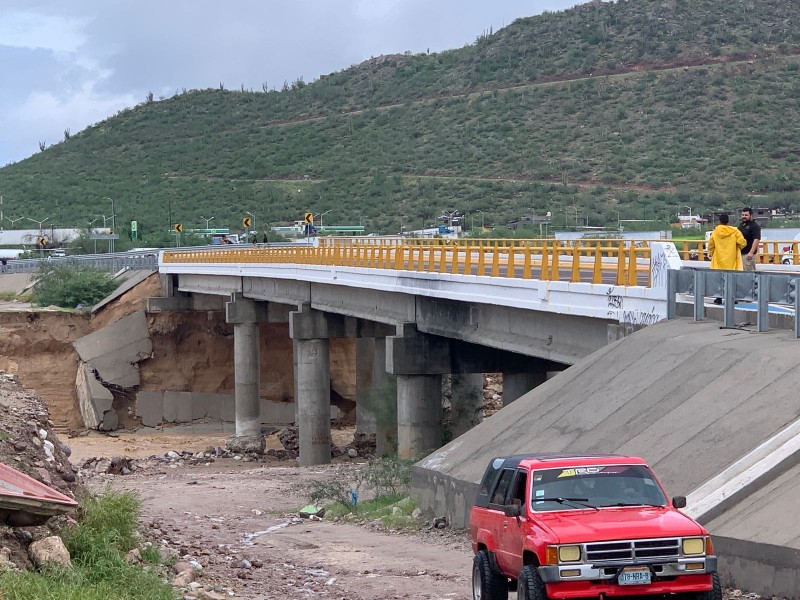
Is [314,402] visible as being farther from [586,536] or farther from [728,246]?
[586,536]

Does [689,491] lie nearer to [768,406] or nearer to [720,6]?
[768,406]

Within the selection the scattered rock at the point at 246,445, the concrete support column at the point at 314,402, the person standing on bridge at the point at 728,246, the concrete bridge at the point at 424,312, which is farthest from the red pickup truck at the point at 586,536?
the scattered rock at the point at 246,445

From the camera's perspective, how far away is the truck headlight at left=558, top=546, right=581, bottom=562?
1012cm

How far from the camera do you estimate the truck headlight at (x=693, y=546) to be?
33.3 ft

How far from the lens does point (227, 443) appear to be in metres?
48.3

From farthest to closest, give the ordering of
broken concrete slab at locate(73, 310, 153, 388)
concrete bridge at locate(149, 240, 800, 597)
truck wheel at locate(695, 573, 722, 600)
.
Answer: broken concrete slab at locate(73, 310, 153, 388) < concrete bridge at locate(149, 240, 800, 597) < truck wheel at locate(695, 573, 722, 600)

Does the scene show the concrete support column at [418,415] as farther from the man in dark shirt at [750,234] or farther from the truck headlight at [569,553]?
the truck headlight at [569,553]

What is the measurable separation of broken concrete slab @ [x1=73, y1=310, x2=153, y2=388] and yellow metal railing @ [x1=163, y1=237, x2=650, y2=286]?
228 inches

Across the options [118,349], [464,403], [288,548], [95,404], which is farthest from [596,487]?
[118,349]

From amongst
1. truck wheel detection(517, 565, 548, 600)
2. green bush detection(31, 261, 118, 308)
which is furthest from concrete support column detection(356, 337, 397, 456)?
truck wheel detection(517, 565, 548, 600)

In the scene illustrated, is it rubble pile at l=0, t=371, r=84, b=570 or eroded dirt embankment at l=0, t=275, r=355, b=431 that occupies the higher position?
rubble pile at l=0, t=371, r=84, b=570

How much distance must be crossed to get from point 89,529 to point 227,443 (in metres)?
33.7

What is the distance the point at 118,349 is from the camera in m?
58.5

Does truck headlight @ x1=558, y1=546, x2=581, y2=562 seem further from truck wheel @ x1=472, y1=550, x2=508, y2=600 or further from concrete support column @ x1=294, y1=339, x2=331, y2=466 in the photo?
concrete support column @ x1=294, y1=339, x2=331, y2=466
